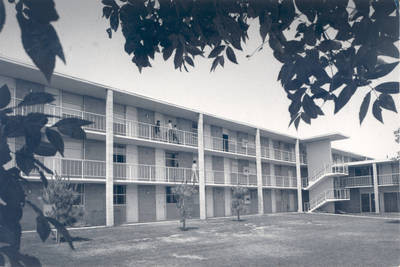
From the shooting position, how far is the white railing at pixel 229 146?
31.9 meters

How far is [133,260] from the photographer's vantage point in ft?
37.9

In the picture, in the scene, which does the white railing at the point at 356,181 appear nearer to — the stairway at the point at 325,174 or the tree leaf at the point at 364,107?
the stairway at the point at 325,174

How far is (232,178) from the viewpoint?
33.3 m

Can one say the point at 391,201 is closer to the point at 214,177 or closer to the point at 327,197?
the point at 327,197

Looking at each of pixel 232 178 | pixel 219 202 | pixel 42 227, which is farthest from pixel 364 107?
pixel 232 178

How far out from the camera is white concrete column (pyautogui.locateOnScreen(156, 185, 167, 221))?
87.2 ft

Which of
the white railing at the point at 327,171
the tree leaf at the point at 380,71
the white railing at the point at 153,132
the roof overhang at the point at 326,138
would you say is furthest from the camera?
the roof overhang at the point at 326,138

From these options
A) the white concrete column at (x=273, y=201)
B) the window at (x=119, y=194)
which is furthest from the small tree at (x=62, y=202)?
the white concrete column at (x=273, y=201)

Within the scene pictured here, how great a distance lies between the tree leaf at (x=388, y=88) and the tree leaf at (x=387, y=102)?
100mm

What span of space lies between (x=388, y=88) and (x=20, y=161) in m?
2.12

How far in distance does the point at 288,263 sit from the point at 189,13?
10.1m

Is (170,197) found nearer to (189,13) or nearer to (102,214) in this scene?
(102,214)

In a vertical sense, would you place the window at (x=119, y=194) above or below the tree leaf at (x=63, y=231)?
below

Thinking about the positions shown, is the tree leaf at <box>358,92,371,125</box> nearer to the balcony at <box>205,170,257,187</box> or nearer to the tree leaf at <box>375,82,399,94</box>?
the tree leaf at <box>375,82,399,94</box>
